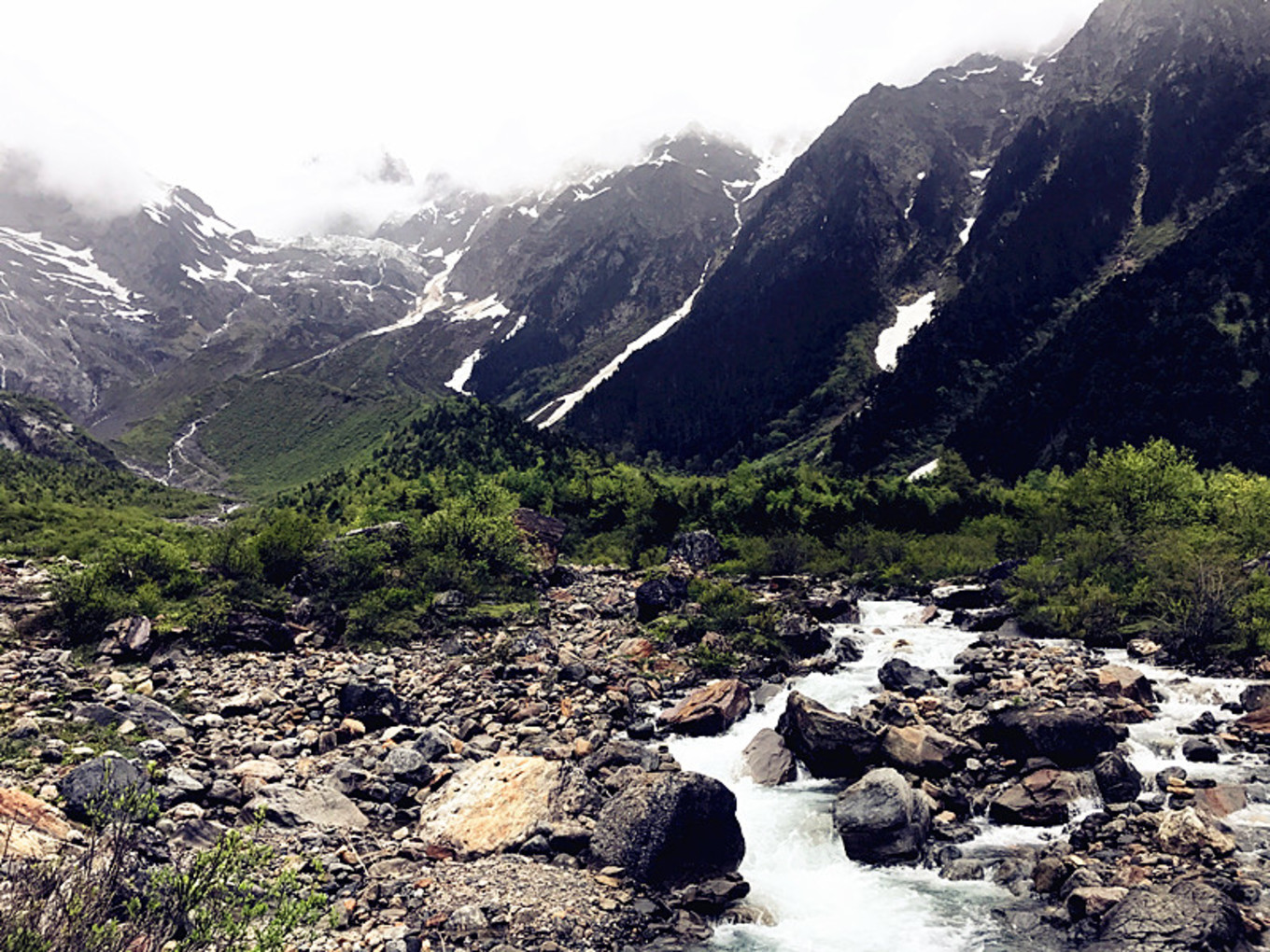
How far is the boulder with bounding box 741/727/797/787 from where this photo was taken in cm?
2208

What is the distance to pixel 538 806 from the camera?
18.3 metres

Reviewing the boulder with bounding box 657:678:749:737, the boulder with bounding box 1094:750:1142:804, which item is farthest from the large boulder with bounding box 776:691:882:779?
the boulder with bounding box 1094:750:1142:804

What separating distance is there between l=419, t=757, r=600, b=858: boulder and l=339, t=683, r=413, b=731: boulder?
5.07 metres

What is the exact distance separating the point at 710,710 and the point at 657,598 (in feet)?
50.7

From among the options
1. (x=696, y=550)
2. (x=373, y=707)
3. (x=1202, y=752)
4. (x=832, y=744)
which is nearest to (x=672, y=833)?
(x=832, y=744)

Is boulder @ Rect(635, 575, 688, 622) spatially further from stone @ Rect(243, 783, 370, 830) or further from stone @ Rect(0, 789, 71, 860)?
stone @ Rect(0, 789, 71, 860)

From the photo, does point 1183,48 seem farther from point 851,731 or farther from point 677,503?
point 851,731

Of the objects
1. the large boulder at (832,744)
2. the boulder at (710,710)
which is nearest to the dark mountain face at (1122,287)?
the boulder at (710,710)

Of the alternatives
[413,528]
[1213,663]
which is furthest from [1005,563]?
[413,528]

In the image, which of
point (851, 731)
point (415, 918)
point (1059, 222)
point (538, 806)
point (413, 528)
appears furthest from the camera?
point (1059, 222)

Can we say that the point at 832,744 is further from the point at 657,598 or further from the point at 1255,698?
the point at 657,598

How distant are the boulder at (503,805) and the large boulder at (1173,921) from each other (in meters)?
11.7

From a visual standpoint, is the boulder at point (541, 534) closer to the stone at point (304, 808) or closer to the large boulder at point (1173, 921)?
the stone at point (304, 808)

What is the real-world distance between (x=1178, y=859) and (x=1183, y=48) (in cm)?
24380
